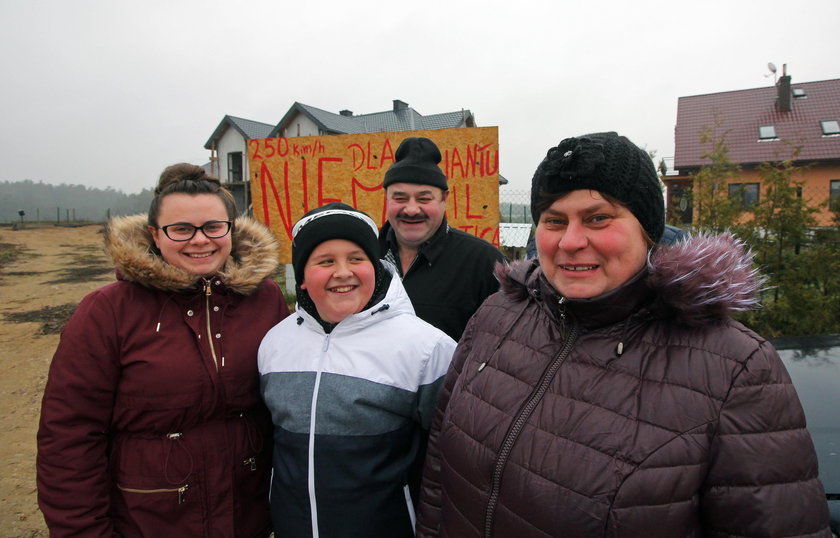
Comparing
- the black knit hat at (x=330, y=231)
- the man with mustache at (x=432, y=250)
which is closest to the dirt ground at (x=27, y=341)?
the black knit hat at (x=330, y=231)

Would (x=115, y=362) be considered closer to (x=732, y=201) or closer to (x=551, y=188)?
(x=551, y=188)

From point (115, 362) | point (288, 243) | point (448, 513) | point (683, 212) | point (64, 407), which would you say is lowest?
point (448, 513)

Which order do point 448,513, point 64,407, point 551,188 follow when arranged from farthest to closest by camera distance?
point 64,407 < point 448,513 < point 551,188

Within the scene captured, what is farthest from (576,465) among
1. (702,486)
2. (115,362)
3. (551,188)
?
(115,362)

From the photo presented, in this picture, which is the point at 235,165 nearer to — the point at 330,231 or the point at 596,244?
the point at 330,231

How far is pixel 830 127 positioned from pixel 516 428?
89.5 ft

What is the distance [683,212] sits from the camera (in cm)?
536

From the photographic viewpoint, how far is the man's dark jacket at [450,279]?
2543 mm

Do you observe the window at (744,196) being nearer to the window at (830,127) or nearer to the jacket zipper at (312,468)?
the jacket zipper at (312,468)

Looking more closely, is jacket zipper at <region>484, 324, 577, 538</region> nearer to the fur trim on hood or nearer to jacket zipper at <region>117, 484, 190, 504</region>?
A: the fur trim on hood

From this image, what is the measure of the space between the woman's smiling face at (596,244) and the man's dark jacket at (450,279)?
4.22 ft

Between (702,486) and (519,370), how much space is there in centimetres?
48

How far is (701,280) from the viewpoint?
43.7 inches

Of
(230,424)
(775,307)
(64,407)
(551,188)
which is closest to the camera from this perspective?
(551,188)
